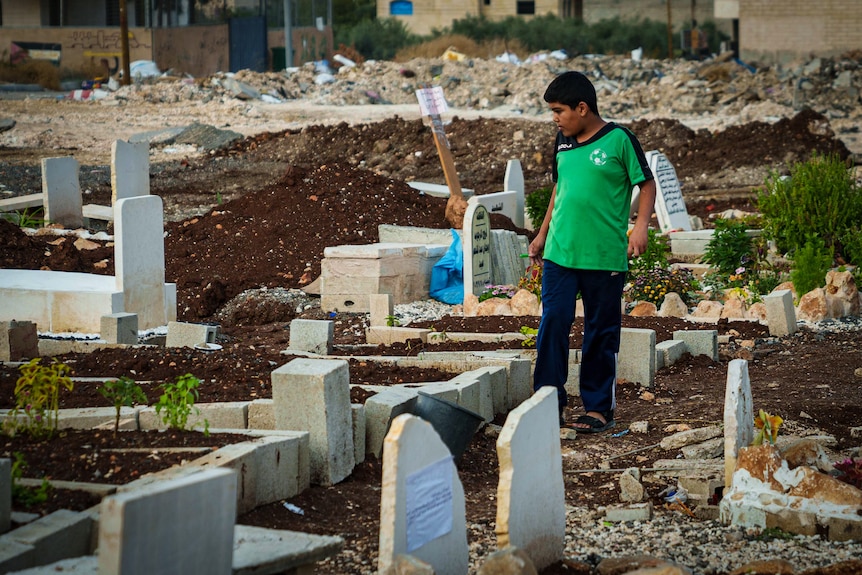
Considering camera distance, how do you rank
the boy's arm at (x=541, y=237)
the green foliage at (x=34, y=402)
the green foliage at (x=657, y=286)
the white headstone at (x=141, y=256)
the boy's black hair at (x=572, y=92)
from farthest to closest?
1. the green foliage at (x=657, y=286)
2. the white headstone at (x=141, y=256)
3. the boy's arm at (x=541, y=237)
4. the boy's black hair at (x=572, y=92)
5. the green foliage at (x=34, y=402)

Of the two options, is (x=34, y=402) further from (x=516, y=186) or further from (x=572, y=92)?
(x=516, y=186)

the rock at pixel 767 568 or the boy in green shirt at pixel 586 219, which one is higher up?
the boy in green shirt at pixel 586 219

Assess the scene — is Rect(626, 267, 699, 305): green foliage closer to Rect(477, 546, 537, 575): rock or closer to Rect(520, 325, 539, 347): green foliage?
Rect(520, 325, 539, 347): green foliage

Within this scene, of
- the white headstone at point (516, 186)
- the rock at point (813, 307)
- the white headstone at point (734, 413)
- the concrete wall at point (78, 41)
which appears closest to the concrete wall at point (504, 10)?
the concrete wall at point (78, 41)

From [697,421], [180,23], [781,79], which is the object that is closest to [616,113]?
[781,79]

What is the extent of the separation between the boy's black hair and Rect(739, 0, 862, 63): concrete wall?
40037mm

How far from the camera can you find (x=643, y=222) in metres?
6.57

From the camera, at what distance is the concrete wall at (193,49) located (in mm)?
41875

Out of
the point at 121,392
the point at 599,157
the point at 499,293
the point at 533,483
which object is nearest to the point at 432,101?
the point at 499,293

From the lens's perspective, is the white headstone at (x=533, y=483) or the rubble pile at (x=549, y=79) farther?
the rubble pile at (x=549, y=79)

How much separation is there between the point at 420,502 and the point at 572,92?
2.93 metres

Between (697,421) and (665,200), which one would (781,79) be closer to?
(665,200)

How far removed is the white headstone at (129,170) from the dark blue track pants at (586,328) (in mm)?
8271

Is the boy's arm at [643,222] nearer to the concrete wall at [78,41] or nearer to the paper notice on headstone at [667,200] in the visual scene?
the paper notice on headstone at [667,200]
